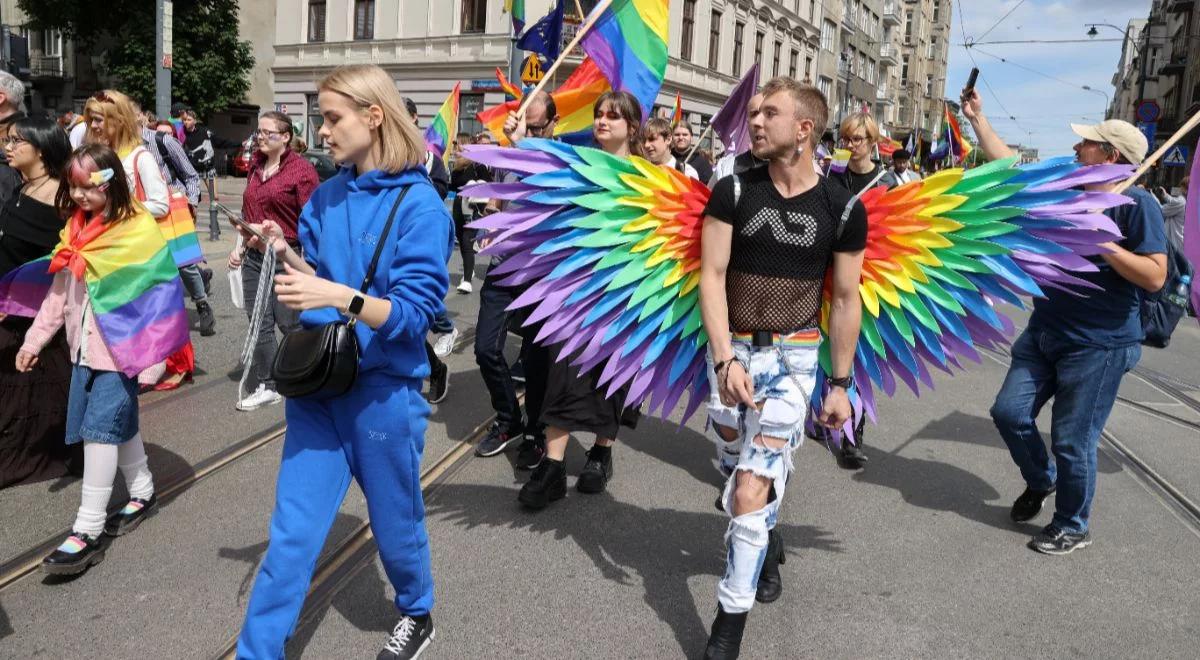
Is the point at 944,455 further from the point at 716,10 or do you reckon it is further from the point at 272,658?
the point at 716,10

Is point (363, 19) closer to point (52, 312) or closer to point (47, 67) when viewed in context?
point (47, 67)

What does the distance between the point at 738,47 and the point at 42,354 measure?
123ft

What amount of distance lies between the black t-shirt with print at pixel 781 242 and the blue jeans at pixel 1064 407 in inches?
63.4

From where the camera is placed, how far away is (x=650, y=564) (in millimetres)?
3686

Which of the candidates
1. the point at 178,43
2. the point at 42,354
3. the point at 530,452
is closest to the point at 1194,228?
the point at 530,452

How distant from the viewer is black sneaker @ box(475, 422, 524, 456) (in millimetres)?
4969

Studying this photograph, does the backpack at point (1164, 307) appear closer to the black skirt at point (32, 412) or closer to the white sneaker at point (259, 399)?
the white sneaker at point (259, 399)

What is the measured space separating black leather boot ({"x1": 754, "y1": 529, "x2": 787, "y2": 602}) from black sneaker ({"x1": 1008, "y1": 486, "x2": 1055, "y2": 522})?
4.90ft

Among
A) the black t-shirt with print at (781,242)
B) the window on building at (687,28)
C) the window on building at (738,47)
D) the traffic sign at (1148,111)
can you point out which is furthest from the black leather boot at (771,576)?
the window on building at (738,47)

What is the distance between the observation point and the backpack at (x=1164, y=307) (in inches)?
154

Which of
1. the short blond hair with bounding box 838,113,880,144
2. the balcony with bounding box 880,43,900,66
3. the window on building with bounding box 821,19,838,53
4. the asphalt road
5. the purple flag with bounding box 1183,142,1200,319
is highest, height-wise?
the balcony with bounding box 880,43,900,66

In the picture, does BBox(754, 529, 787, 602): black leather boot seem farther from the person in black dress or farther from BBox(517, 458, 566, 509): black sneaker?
the person in black dress

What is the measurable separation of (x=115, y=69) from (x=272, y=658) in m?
37.0

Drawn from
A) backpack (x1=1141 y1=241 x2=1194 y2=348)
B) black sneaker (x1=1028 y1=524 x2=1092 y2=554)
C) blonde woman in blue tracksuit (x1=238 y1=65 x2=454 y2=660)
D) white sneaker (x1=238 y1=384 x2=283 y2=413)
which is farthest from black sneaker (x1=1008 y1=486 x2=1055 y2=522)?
white sneaker (x1=238 y1=384 x2=283 y2=413)
